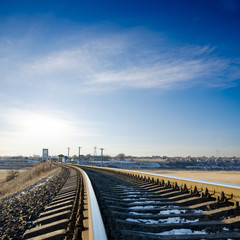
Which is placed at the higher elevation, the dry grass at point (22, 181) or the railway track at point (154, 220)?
the railway track at point (154, 220)

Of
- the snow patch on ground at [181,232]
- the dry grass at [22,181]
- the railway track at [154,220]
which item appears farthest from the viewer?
the dry grass at [22,181]

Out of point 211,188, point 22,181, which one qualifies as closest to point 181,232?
point 211,188

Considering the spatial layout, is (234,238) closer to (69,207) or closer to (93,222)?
(93,222)

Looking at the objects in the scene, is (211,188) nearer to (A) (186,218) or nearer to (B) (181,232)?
(A) (186,218)

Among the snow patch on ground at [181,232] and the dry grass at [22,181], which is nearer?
the snow patch on ground at [181,232]

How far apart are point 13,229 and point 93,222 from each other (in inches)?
87.5

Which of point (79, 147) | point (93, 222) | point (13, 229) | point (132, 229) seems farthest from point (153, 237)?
point (79, 147)

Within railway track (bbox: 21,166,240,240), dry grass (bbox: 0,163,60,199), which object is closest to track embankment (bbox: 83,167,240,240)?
railway track (bbox: 21,166,240,240)

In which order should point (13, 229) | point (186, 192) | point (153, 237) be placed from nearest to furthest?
point (153, 237)
point (13, 229)
point (186, 192)

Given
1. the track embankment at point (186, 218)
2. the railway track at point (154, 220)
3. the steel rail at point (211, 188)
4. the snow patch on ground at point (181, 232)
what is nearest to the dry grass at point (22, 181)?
the steel rail at point (211, 188)

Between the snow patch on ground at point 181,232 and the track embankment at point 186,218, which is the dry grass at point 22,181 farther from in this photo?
the snow patch on ground at point 181,232

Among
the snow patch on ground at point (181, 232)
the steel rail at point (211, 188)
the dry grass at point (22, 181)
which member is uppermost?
the steel rail at point (211, 188)

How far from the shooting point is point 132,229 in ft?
12.0

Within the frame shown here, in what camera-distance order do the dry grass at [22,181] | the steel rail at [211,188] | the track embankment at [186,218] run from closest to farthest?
the track embankment at [186,218]
the steel rail at [211,188]
the dry grass at [22,181]
